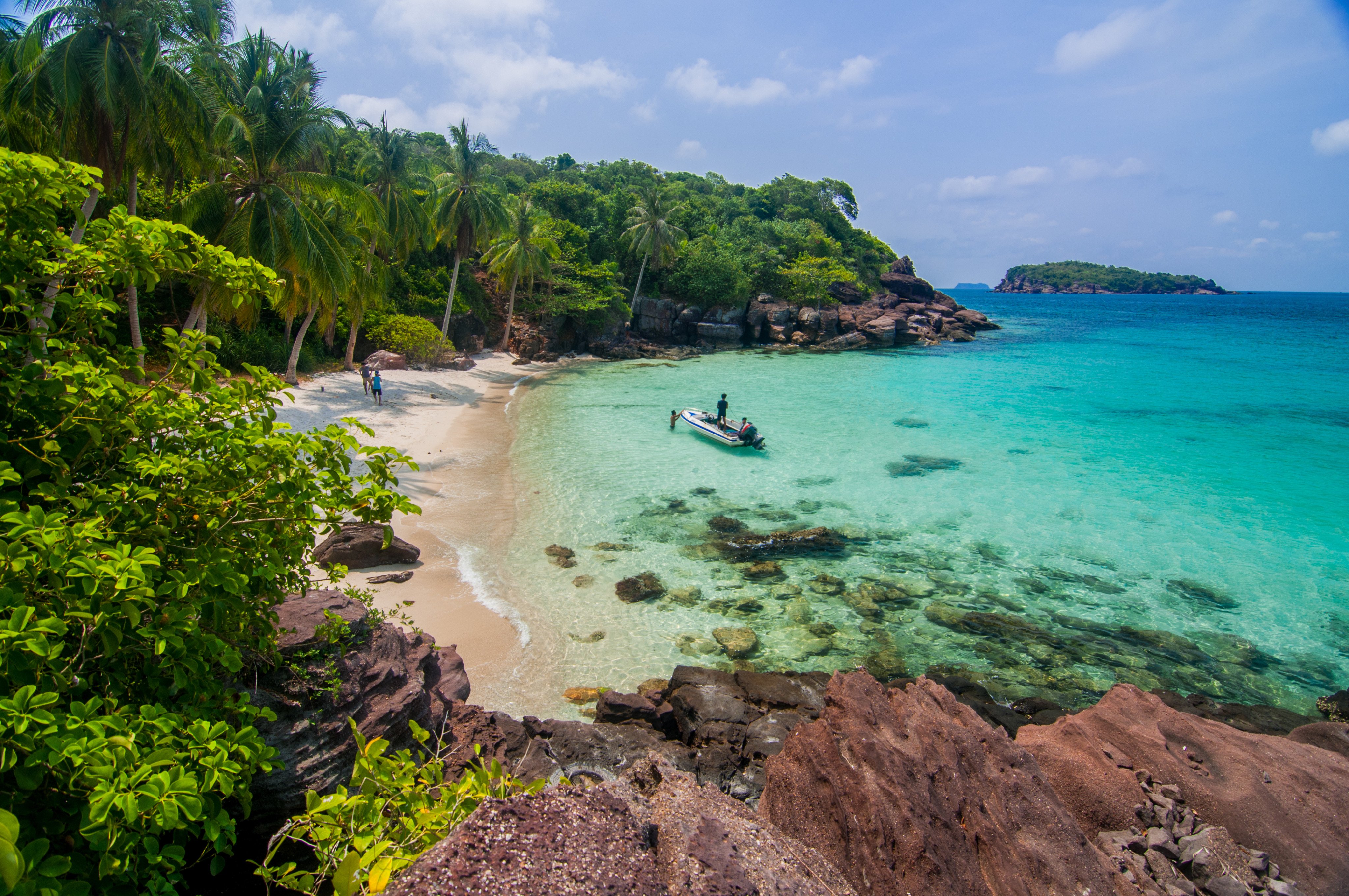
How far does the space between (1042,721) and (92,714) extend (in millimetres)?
9926

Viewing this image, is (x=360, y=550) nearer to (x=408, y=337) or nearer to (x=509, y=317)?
(x=408, y=337)

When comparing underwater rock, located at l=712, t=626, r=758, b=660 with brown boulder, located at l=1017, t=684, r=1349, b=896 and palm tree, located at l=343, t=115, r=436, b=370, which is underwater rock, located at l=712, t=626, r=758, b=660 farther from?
palm tree, located at l=343, t=115, r=436, b=370

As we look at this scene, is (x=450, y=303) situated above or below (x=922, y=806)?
above

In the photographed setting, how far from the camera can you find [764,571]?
1281 cm

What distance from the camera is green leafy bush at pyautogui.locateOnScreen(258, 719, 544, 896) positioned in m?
2.53

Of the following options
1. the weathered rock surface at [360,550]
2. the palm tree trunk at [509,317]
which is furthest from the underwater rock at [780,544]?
the palm tree trunk at [509,317]

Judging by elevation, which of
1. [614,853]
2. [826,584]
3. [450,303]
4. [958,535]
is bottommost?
[826,584]

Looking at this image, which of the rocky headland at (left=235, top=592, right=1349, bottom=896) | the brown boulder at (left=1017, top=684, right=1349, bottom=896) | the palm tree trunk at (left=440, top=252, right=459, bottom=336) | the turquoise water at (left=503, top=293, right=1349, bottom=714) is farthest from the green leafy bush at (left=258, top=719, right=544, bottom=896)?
the palm tree trunk at (left=440, top=252, right=459, bottom=336)

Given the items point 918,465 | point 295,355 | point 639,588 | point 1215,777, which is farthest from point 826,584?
point 295,355

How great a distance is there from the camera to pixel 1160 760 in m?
6.55

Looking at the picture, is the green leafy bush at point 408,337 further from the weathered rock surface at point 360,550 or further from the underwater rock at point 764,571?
the underwater rock at point 764,571

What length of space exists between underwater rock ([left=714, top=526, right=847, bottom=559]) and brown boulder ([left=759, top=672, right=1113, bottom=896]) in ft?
25.2

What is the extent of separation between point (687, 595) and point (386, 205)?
74.6ft

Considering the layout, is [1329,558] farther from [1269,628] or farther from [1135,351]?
[1135,351]
